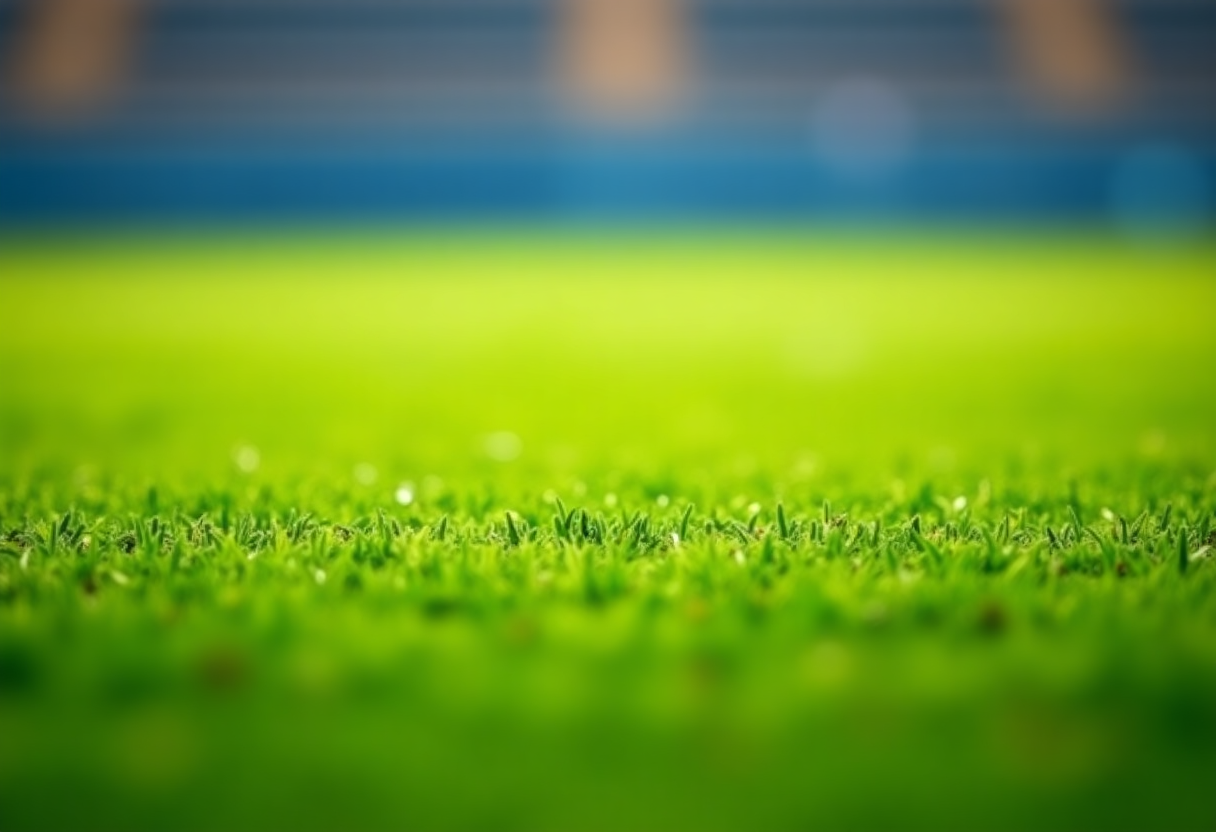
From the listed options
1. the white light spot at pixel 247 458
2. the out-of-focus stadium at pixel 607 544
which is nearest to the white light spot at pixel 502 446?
the out-of-focus stadium at pixel 607 544

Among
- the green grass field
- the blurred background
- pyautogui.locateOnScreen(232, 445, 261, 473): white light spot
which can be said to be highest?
the blurred background

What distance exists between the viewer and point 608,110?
20500 mm

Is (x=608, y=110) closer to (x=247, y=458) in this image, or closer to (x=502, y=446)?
(x=502, y=446)

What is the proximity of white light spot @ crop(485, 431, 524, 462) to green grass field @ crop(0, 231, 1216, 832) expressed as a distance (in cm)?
4

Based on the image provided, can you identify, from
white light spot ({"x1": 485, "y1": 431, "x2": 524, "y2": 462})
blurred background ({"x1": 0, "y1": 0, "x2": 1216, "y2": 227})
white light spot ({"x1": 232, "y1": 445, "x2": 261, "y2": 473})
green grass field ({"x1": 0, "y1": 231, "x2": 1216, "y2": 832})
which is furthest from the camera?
blurred background ({"x1": 0, "y1": 0, "x2": 1216, "y2": 227})

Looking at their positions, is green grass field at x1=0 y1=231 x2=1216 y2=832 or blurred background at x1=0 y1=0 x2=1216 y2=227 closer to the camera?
green grass field at x1=0 y1=231 x2=1216 y2=832

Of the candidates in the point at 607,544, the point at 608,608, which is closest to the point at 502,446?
the point at 607,544

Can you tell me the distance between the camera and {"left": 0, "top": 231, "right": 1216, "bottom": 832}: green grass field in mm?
1331

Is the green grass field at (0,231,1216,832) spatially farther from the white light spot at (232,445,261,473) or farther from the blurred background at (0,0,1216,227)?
the blurred background at (0,0,1216,227)

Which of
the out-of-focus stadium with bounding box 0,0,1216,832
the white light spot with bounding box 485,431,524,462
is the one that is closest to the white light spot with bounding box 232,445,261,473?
the out-of-focus stadium with bounding box 0,0,1216,832

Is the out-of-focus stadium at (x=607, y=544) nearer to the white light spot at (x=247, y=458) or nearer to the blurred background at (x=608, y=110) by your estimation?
the white light spot at (x=247, y=458)

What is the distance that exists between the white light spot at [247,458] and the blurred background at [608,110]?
15607mm

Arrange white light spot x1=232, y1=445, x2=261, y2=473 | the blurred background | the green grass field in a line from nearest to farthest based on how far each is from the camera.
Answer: the green grass field → white light spot x1=232, y1=445, x2=261, y2=473 → the blurred background

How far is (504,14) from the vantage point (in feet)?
73.4
